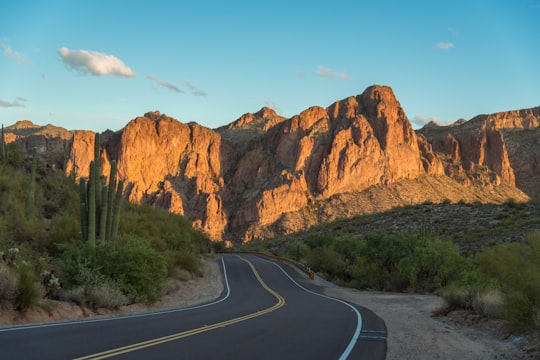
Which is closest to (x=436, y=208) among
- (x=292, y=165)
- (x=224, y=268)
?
(x=224, y=268)

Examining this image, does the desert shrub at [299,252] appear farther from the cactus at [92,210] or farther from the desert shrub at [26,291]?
the desert shrub at [26,291]

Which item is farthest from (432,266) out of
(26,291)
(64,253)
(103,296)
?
(26,291)

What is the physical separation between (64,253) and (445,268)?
2253cm

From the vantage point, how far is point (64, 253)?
63.4 feet

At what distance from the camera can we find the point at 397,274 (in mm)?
36156

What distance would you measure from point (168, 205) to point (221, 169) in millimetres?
28392

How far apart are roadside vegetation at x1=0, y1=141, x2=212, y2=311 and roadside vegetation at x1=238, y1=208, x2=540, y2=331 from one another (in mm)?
12358

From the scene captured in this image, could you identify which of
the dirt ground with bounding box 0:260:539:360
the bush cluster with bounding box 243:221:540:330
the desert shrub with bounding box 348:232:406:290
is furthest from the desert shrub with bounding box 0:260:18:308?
the desert shrub with bounding box 348:232:406:290

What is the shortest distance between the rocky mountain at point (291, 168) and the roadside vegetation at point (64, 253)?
3298 inches

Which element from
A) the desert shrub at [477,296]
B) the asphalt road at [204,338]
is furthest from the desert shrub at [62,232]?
the desert shrub at [477,296]

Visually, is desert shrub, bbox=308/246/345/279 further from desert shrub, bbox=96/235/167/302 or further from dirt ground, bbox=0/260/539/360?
desert shrub, bbox=96/235/167/302

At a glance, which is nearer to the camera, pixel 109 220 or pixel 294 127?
pixel 109 220

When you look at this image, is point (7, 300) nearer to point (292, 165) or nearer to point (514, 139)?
point (292, 165)

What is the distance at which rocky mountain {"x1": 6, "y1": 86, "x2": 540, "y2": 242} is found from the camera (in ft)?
414
